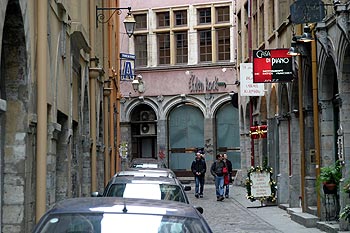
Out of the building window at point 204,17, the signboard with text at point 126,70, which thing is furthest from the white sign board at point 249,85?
the building window at point 204,17

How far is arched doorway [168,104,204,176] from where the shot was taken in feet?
147

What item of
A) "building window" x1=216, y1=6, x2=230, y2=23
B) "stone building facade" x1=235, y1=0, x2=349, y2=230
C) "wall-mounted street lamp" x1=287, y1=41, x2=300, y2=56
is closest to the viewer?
"stone building facade" x1=235, y1=0, x2=349, y2=230

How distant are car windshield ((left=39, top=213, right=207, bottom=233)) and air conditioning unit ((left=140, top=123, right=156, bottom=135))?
40.2m

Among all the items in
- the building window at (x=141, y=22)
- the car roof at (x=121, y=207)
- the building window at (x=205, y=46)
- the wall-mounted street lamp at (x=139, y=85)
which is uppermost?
the building window at (x=141, y=22)

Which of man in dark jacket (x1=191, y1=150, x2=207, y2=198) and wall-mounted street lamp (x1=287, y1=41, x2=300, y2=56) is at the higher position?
wall-mounted street lamp (x1=287, y1=41, x2=300, y2=56)

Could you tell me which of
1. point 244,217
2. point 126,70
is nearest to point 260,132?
point 244,217

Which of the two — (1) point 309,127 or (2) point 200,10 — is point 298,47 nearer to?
(1) point 309,127

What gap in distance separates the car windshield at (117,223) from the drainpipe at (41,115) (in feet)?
18.8

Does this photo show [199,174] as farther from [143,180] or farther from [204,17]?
[143,180]

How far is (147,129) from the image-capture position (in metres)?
46.3

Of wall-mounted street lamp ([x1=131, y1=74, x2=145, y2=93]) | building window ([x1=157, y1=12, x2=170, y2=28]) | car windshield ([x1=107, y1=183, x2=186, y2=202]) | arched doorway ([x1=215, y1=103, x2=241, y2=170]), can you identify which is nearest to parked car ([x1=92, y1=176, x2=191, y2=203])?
car windshield ([x1=107, y1=183, x2=186, y2=202])

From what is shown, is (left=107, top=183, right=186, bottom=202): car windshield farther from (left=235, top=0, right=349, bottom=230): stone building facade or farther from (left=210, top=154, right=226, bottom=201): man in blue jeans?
(left=210, top=154, right=226, bottom=201): man in blue jeans

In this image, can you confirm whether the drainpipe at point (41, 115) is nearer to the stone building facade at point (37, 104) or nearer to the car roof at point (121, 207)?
the stone building facade at point (37, 104)

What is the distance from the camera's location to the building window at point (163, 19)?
150 feet
